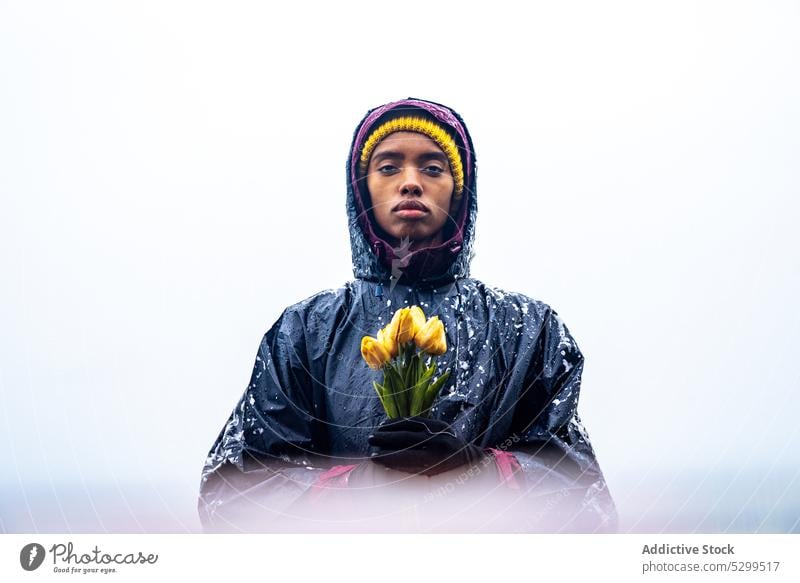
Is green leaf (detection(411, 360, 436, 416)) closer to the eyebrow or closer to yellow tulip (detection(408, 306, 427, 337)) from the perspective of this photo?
yellow tulip (detection(408, 306, 427, 337))

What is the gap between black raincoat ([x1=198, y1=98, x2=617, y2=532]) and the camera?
135 cm

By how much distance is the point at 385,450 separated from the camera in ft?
4.21

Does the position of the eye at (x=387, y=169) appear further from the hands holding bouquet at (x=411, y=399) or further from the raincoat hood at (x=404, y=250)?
the hands holding bouquet at (x=411, y=399)

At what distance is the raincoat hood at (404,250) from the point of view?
145 cm

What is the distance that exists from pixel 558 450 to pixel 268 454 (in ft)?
1.40

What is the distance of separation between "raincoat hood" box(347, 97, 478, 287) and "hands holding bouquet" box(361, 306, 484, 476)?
0.18 meters

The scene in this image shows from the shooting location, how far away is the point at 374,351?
1257 mm
